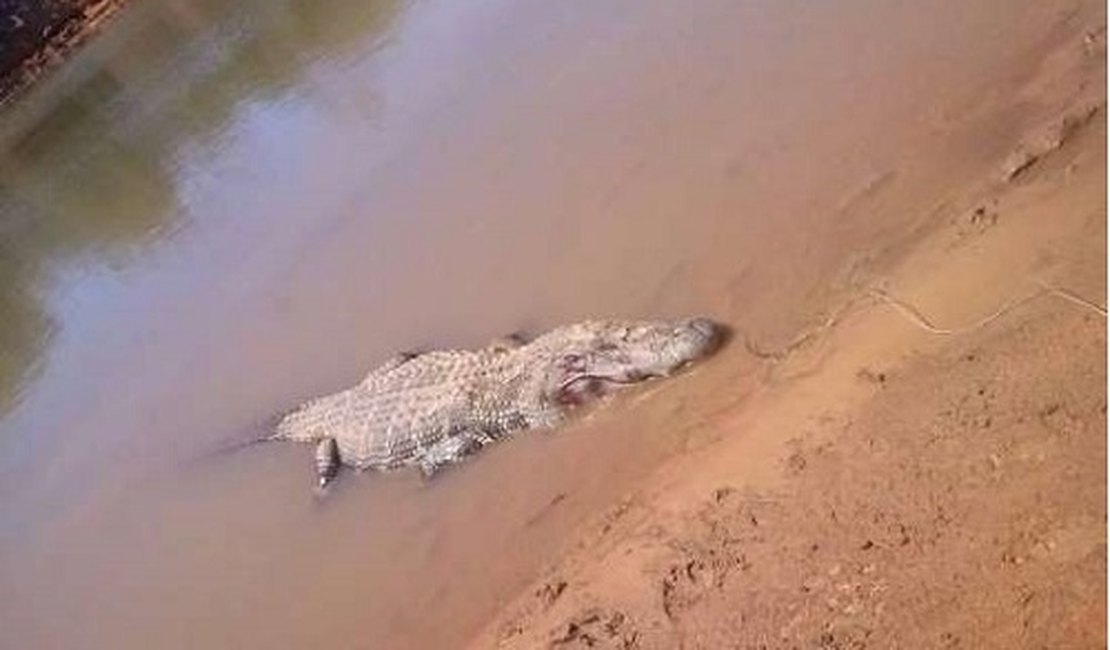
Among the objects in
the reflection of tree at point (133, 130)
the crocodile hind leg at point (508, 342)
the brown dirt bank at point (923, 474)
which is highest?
the reflection of tree at point (133, 130)

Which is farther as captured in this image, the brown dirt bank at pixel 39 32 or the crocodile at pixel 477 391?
the brown dirt bank at pixel 39 32

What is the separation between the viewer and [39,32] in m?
17.3

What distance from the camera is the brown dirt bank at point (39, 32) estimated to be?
16.8 metres

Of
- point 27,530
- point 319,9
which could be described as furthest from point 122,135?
point 27,530

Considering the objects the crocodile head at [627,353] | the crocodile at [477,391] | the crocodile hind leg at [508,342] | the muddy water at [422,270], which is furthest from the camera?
the crocodile hind leg at [508,342]

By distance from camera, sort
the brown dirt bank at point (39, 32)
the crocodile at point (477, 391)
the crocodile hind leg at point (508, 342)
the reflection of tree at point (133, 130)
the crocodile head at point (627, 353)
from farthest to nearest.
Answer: the brown dirt bank at point (39, 32), the reflection of tree at point (133, 130), the crocodile hind leg at point (508, 342), the crocodile at point (477, 391), the crocodile head at point (627, 353)

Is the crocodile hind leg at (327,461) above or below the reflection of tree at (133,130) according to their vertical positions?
below

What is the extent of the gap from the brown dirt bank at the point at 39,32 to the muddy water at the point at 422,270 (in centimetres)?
581

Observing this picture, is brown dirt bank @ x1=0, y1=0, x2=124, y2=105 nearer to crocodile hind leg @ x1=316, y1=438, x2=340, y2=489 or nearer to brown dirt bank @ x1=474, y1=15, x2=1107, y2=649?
crocodile hind leg @ x1=316, y1=438, x2=340, y2=489

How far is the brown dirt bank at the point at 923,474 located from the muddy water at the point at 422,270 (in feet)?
1.10

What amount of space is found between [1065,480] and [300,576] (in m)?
4.09

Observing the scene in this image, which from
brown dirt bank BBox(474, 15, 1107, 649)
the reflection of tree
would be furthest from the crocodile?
the reflection of tree

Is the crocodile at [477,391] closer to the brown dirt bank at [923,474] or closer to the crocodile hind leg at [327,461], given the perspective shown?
the crocodile hind leg at [327,461]

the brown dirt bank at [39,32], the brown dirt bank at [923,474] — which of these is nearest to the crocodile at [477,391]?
the brown dirt bank at [923,474]
